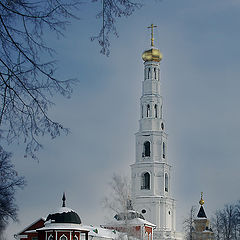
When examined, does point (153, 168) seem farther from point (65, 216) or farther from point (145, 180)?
point (65, 216)

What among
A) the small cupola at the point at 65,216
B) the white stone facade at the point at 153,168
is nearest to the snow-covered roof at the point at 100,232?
the small cupola at the point at 65,216

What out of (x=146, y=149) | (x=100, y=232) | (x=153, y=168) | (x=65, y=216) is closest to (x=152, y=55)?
(x=146, y=149)

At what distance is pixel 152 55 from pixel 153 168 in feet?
41.0

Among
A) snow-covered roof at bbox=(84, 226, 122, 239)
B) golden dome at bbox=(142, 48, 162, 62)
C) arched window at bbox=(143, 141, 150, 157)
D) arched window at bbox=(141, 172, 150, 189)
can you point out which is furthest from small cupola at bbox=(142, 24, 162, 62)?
snow-covered roof at bbox=(84, 226, 122, 239)

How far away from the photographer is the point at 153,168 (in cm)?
6156

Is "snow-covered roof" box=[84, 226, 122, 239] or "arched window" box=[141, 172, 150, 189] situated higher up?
"arched window" box=[141, 172, 150, 189]

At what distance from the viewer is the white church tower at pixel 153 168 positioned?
61000mm

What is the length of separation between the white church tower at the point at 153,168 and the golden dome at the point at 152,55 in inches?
55.0

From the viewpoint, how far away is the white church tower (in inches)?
2402

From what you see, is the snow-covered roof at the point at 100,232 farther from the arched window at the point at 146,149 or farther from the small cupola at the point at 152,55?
the small cupola at the point at 152,55

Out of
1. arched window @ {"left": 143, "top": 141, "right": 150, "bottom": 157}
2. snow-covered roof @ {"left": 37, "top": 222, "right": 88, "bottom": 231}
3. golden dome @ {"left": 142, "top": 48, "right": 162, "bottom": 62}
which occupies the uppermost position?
golden dome @ {"left": 142, "top": 48, "right": 162, "bottom": 62}

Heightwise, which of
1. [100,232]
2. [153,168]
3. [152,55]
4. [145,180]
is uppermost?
[152,55]

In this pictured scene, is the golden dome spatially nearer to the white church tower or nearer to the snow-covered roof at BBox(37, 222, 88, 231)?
the white church tower

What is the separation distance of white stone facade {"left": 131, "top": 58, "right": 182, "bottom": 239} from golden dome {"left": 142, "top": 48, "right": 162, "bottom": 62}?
5.01 feet
